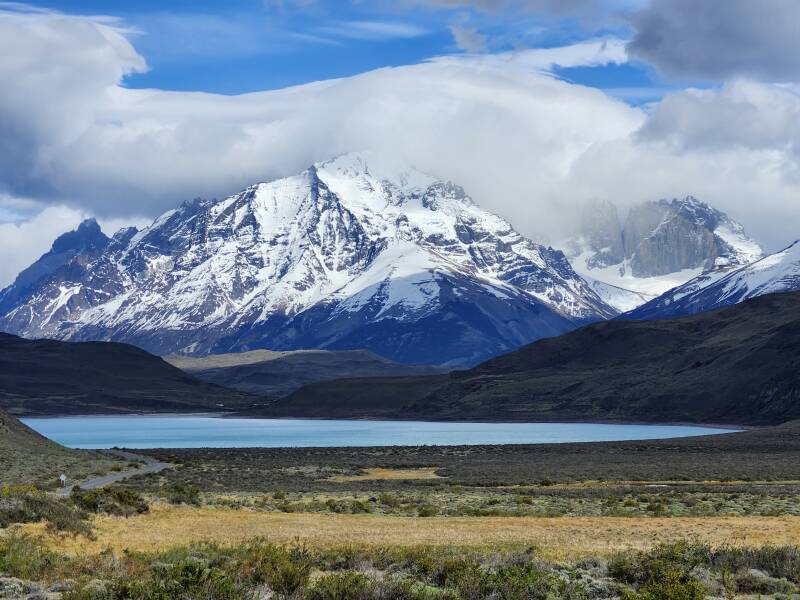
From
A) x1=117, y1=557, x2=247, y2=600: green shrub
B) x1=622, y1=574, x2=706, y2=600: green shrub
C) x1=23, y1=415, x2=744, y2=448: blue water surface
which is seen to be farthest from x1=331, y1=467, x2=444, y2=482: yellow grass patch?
x1=622, y1=574, x2=706, y2=600: green shrub

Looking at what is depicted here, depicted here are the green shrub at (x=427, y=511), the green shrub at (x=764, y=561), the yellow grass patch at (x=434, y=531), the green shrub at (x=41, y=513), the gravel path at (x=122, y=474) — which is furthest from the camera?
the gravel path at (x=122, y=474)

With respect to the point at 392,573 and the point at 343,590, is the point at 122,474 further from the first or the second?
the point at 343,590

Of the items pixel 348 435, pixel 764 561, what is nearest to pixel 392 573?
pixel 764 561

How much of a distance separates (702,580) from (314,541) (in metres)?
12.1

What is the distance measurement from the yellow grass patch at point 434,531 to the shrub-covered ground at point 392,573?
8.51ft

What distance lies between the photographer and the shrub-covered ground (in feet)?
76.4


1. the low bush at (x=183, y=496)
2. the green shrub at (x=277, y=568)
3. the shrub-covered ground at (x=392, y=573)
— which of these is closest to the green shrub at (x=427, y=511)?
the low bush at (x=183, y=496)

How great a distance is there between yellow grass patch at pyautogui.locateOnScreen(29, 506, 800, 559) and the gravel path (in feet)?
45.2

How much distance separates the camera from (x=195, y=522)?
4072 cm

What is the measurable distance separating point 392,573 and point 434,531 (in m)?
10.9

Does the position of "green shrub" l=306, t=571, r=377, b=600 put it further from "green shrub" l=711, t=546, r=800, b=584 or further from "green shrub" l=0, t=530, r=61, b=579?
"green shrub" l=711, t=546, r=800, b=584

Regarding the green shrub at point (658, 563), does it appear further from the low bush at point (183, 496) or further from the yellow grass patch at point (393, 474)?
the yellow grass patch at point (393, 474)

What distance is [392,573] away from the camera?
26.9 metres

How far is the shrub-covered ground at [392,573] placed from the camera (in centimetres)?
2330
